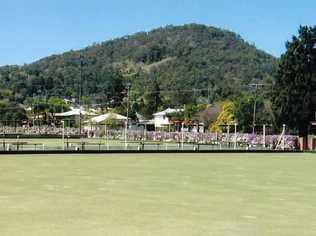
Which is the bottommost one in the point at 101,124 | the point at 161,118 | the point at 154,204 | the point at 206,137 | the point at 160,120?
the point at 154,204

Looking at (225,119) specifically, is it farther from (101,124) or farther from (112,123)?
(101,124)

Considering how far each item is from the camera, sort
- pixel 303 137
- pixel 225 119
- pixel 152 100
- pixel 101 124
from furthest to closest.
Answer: pixel 152 100 < pixel 101 124 < pixel 225 119 < pixel 303 137

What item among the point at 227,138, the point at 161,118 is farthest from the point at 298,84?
the point at 161,118

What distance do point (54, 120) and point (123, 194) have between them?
98.1 meters

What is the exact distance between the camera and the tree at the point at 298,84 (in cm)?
5325

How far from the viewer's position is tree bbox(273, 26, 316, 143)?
53250 mm

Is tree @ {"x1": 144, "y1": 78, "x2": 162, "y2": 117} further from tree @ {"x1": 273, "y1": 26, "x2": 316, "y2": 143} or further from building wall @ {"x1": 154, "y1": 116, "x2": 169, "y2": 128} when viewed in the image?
tree @ {"x1": 273, "y1": 26, "x2": 316, "y2": 143}

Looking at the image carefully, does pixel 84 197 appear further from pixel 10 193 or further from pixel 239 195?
pixel 239 195

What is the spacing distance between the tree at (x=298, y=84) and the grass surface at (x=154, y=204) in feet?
109

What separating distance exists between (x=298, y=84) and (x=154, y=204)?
140 ft

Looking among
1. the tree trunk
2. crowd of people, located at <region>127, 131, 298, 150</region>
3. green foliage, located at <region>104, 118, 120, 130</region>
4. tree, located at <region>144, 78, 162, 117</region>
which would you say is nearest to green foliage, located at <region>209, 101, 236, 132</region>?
green foliage, located at <region>104, 118, 120, 130</region>

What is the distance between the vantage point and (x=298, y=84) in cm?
5381

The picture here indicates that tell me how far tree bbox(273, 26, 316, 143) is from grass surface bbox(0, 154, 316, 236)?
33279 millimetres

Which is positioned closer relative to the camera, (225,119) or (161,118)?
(225,119)
